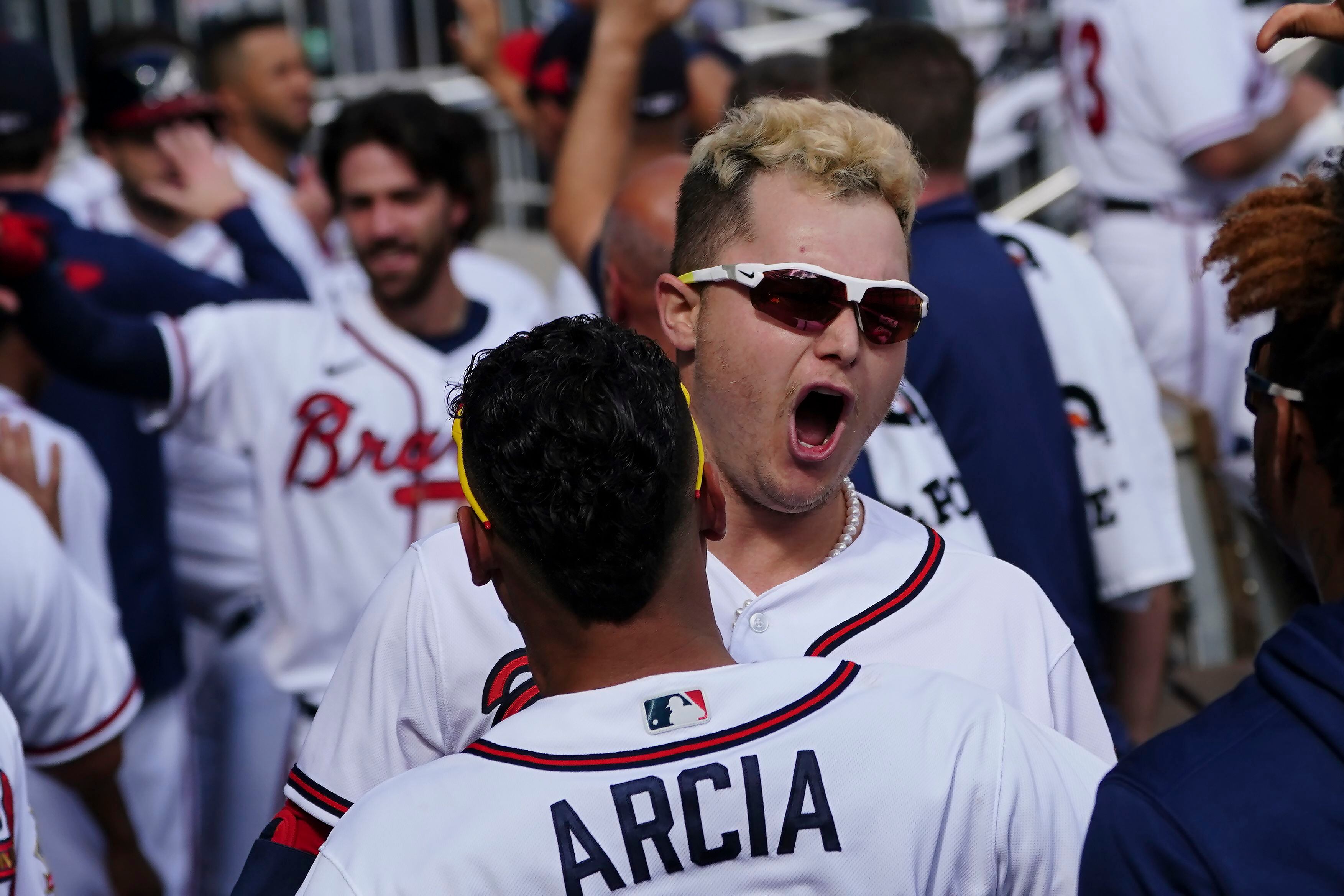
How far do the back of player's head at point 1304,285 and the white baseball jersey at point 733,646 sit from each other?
0.51 m

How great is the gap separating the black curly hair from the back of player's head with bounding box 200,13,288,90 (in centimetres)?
566

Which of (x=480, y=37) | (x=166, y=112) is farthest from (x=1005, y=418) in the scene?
(x=166, y=112)

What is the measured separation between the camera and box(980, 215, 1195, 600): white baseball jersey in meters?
3.34

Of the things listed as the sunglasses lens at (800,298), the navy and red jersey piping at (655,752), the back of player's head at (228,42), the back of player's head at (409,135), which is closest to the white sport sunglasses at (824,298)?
the sunglasses lens at (800,298)

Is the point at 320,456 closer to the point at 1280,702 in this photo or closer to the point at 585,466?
the point at 585,466

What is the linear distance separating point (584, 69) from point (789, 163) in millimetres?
2644

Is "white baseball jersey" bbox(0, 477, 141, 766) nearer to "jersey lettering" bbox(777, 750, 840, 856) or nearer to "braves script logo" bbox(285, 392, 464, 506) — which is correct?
"braves script logo" bbox(285, 392, 464, 506)

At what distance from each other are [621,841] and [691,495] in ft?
1.20

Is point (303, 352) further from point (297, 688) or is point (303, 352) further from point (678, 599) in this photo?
point (678, 599)

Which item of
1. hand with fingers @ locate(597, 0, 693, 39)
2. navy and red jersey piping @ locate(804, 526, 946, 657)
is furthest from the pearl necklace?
hand with fingers @ locate(597, 0, 693, 39)

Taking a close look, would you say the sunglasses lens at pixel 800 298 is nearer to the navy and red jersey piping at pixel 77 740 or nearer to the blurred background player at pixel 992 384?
the blurred background player at pixel 992 384

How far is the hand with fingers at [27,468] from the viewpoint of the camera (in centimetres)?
359

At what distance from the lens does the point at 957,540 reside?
2604 mm

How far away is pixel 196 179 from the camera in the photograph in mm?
4945
